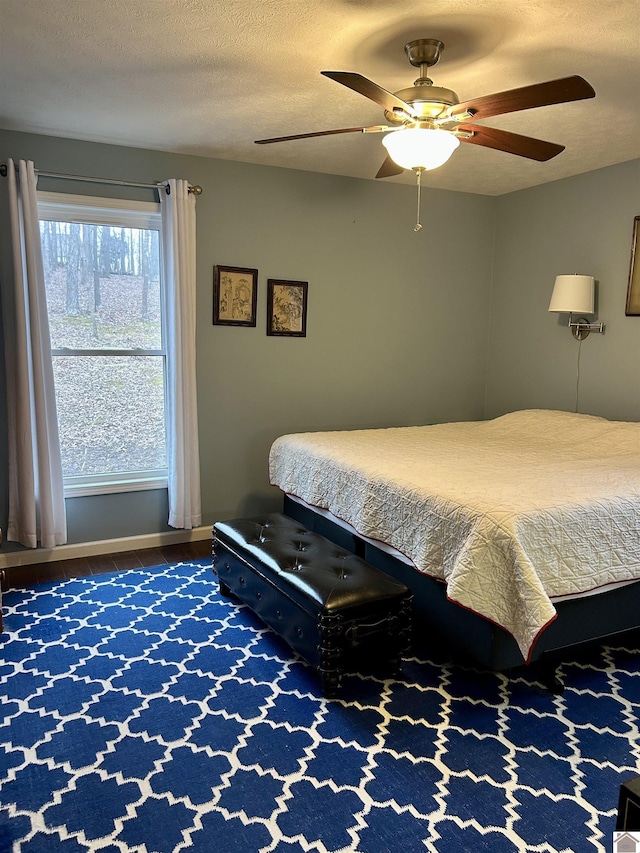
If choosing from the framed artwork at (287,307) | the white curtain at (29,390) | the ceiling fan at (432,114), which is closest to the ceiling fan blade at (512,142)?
the ceiling fan at (432,114)

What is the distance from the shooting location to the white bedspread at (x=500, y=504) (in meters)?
2.29

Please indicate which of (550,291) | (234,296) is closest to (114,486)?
(234,296)

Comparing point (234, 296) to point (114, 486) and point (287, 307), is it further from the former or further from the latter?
point (114, 486)

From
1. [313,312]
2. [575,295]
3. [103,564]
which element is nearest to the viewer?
[103,564]

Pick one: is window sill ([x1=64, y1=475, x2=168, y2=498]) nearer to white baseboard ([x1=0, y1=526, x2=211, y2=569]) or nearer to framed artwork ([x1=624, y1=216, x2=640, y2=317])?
white baseboard ([x1=0, y1=526, x2=211, y2=569])

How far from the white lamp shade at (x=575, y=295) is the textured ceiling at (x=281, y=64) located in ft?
2.48

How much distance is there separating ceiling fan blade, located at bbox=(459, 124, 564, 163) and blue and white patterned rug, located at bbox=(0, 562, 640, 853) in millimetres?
2162

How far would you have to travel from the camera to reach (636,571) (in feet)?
8.34

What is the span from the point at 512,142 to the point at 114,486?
293cm

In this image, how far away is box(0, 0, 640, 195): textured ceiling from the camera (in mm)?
2145

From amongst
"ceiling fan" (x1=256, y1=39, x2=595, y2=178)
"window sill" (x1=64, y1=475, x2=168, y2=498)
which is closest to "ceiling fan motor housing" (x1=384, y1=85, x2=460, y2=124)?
"ceiling fan" (x1=256, y1=39, x2=595, y2=178)

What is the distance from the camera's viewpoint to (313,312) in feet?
14.6

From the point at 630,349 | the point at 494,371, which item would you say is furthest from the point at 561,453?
the point at 494,371

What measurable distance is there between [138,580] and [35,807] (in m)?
1.74
